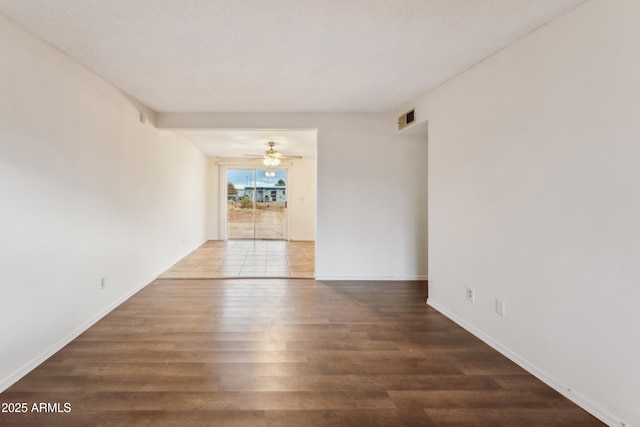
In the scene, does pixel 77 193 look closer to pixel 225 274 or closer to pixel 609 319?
pixel 225 274

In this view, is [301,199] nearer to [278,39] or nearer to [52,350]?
[278,39]

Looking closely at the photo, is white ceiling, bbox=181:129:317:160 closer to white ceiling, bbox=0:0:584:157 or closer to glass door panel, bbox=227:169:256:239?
glass door panel, bbox=227:169:256:239

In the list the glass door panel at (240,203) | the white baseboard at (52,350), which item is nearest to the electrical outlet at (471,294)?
the white baseboard at (52,350)

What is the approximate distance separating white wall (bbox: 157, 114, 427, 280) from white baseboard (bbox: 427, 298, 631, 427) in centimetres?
157

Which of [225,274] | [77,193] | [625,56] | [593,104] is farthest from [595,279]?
[225,274]

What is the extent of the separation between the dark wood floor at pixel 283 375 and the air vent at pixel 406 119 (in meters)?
2.27

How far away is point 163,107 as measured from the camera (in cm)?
376

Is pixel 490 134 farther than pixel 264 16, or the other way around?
pixel 490 134

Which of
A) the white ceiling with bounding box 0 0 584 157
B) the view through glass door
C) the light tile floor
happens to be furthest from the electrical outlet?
the view through glass door

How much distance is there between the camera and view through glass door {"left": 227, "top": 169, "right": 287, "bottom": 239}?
841 cm

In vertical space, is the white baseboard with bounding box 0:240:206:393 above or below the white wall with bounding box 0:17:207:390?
below

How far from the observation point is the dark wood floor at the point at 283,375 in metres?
1.57

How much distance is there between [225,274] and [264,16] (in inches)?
139

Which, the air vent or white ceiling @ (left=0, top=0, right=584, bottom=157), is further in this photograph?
the air vent
